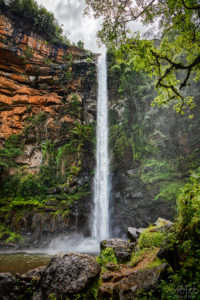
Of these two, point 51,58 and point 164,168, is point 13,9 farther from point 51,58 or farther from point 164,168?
point 164,168

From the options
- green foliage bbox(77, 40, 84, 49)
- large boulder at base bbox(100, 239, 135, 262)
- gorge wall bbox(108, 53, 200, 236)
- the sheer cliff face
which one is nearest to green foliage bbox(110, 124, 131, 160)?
gorge wall bbox(108, 53, 200, 236)

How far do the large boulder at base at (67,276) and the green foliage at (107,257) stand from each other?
1.76 m

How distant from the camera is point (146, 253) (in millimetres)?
4598

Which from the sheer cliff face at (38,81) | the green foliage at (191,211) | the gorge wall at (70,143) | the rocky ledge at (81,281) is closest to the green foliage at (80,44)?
the gorge wall at (70,143)

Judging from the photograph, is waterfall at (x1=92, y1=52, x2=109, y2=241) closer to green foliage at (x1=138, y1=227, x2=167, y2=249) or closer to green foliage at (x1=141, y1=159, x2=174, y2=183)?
green foliage at (x1=141, y1=159, x2=174, y2=183)

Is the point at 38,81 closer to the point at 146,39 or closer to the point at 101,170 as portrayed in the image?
the point at 101,170

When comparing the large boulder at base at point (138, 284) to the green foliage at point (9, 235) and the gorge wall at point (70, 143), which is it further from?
the green foliage at point (9, 235)

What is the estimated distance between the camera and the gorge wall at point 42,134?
42.1ft

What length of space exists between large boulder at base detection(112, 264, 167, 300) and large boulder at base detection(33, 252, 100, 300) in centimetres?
60

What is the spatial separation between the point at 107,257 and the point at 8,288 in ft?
9.31

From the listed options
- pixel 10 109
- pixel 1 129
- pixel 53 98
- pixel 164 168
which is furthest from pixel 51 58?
pixel 164 168

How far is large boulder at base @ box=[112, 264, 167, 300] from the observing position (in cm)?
267

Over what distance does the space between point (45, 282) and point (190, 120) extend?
14851 mm

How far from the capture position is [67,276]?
11.0 feet
